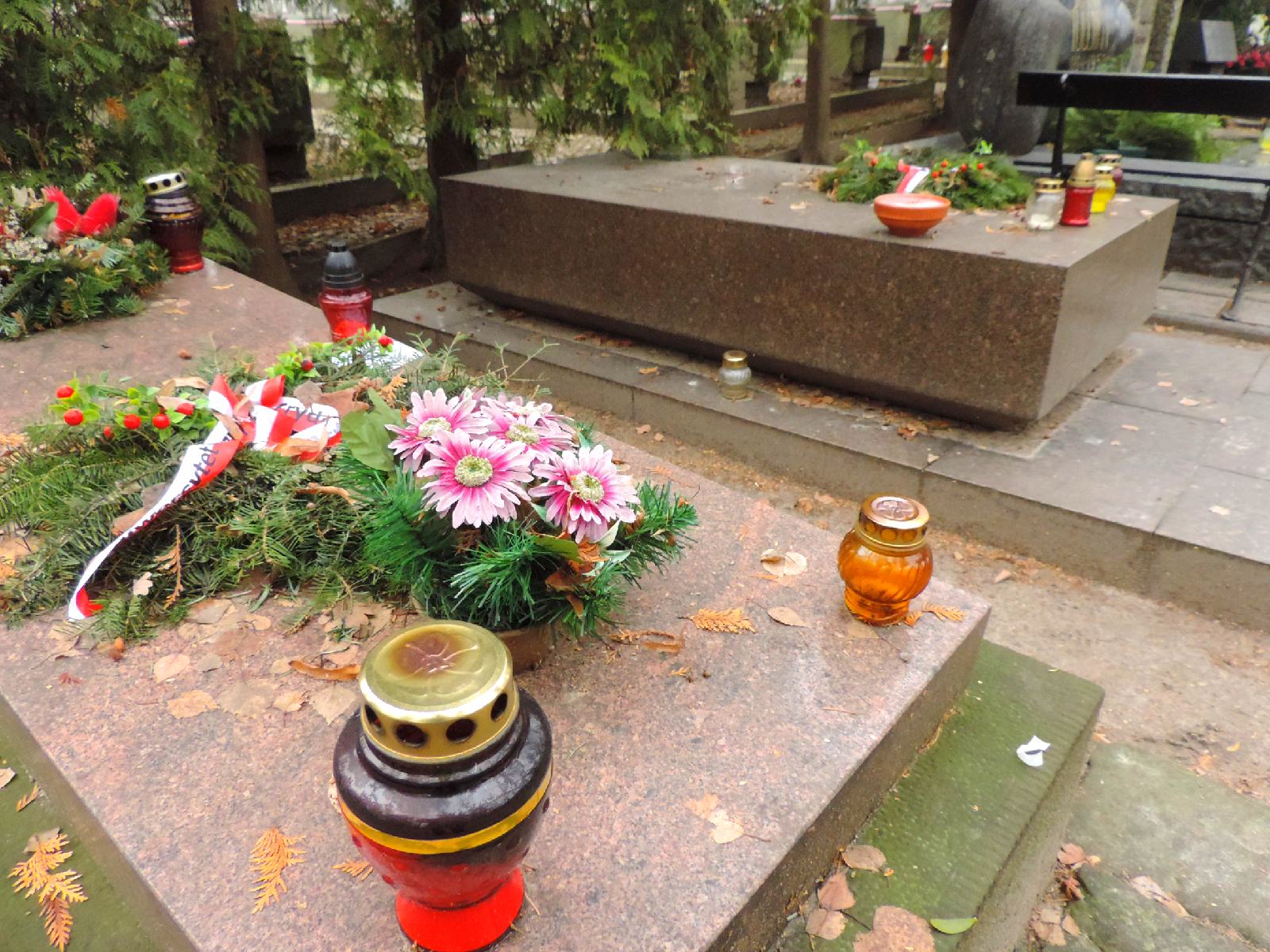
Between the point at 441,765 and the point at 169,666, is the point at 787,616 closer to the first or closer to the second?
the point at 441,765

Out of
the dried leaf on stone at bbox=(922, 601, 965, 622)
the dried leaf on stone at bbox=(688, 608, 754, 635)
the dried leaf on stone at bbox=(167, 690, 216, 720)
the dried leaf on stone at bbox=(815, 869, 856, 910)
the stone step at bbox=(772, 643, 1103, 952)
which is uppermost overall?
the dried leaf on stone at bbox=(167, 690, 216, 720)

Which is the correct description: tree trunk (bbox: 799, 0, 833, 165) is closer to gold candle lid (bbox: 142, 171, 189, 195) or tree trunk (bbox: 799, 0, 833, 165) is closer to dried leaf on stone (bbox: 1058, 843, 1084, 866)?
gold candle lid (bbox: 142, 171, 189, 195)

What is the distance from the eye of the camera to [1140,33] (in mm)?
9500

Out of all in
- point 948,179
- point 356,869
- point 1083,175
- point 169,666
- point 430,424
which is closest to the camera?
point 356,869

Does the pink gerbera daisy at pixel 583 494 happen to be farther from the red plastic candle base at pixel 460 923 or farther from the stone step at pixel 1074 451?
the stone step at pixel 1074 451

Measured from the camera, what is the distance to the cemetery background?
217 centimetres

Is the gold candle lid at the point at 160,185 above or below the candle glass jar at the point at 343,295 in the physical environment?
above

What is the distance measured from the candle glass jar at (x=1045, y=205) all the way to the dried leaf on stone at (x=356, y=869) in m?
3.99

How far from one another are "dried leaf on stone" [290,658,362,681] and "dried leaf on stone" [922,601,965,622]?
1289mm

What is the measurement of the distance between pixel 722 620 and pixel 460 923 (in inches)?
36.7

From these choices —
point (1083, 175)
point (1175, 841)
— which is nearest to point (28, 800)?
point (1175, 841)

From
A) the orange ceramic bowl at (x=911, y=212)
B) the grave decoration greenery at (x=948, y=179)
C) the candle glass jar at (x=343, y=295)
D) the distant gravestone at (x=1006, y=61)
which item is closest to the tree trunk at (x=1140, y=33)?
the distant gravestone at (x=1006, y=61)

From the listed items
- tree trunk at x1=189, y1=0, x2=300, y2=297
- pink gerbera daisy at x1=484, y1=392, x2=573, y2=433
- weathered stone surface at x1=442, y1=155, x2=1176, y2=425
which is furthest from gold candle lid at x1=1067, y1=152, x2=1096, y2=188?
tree trunk at x1=189, y1=0, x2=300, y2=297

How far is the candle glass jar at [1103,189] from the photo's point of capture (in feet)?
14.8
